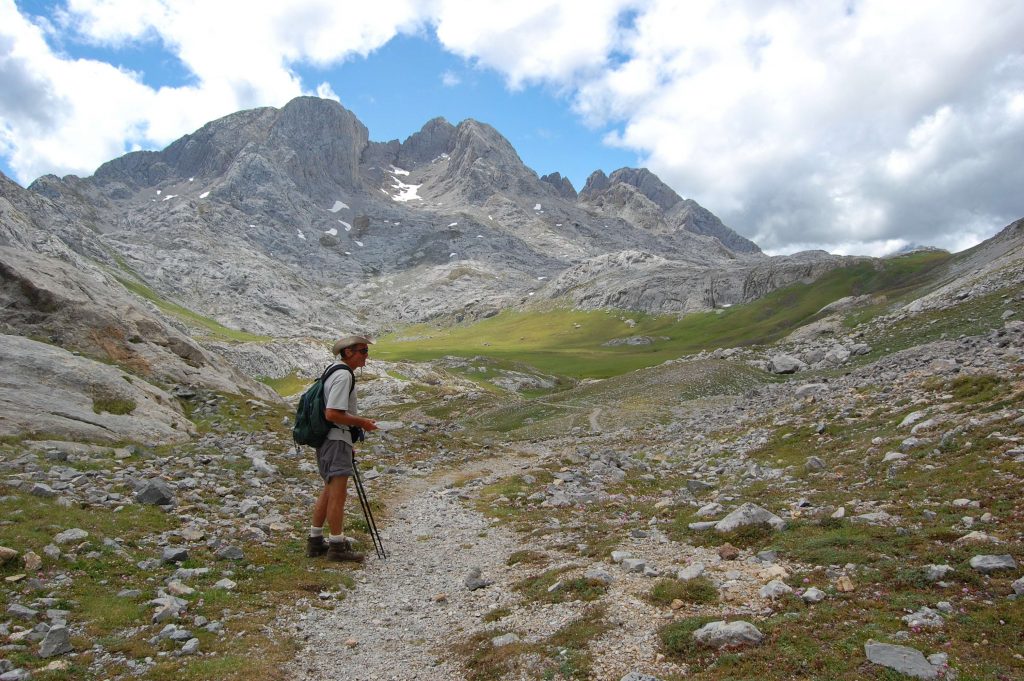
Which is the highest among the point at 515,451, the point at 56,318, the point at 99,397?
the point at 56,318

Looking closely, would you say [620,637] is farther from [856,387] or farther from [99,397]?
[856,387]

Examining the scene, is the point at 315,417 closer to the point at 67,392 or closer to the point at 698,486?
the point at 698,486

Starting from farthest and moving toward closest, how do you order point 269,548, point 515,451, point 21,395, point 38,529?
1. point 515,451
2. point 21,395
3. point 269,548
4. point 38,529

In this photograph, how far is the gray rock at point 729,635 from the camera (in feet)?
24.1

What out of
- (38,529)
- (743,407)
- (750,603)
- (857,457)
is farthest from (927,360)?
(38,529)

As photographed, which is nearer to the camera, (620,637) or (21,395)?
(620,637)

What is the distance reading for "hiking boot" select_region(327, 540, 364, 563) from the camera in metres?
13.9

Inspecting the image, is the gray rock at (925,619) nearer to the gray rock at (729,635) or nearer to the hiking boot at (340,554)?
the gray rock at (729,635)

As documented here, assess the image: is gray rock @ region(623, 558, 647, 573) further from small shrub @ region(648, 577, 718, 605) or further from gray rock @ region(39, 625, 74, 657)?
gray rock @ region(39, 625, 74, 657)

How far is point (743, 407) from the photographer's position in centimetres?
4297

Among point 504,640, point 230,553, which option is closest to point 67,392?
point 230,553

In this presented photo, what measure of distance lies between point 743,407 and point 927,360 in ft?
42.2

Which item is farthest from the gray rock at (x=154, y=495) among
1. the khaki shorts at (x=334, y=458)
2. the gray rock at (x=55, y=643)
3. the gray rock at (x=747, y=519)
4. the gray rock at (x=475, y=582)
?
the gray rock at (x=747, y=519)

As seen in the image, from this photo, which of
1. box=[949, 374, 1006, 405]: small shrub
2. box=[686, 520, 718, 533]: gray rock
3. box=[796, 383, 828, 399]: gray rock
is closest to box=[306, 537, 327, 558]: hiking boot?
box=[686, 520, 718, 533]: gray rock
